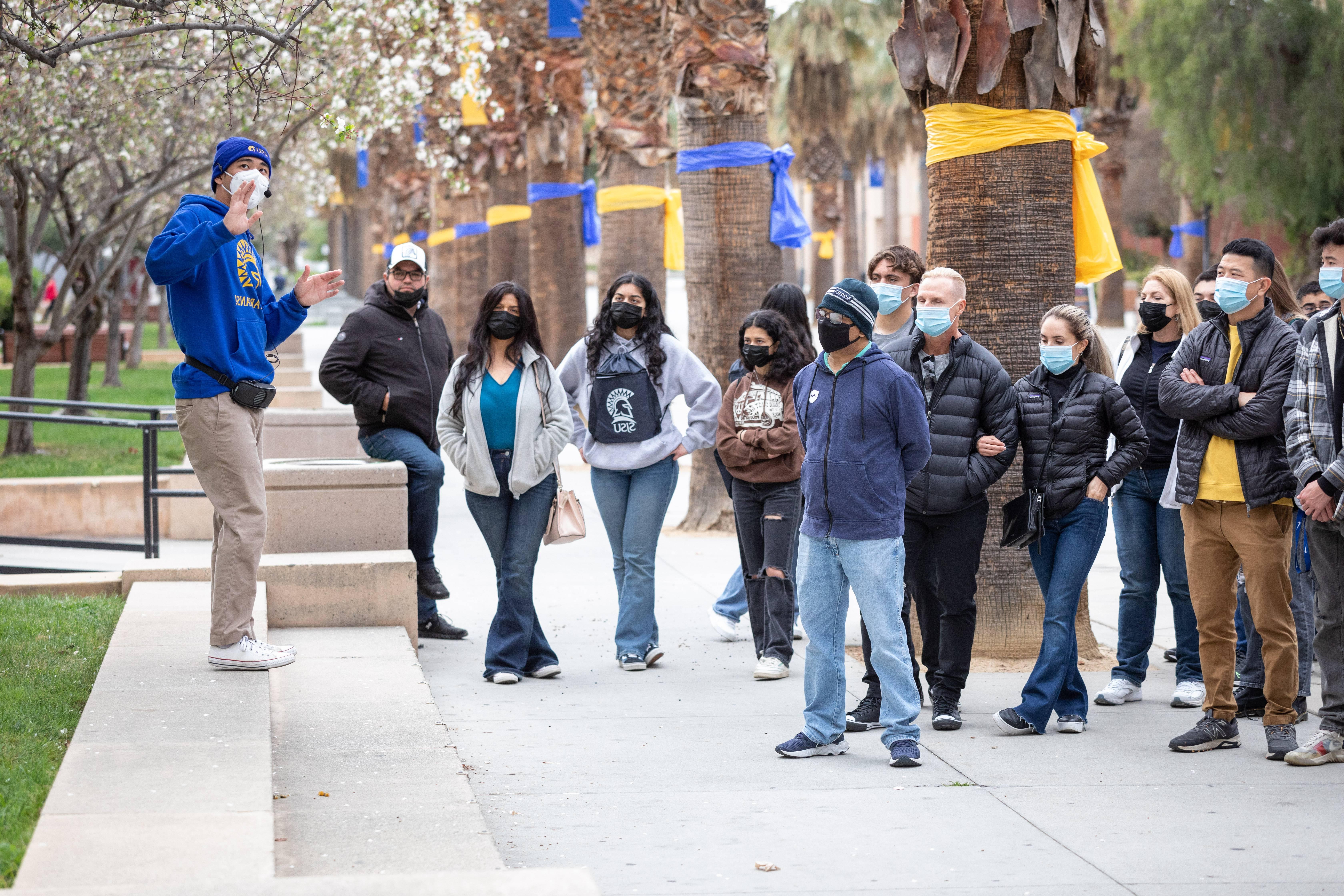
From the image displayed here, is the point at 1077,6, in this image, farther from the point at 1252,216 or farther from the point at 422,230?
the point at 422,230

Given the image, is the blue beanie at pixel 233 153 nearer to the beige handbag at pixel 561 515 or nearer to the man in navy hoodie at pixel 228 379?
the man in navy hoodie at pixel 228 379

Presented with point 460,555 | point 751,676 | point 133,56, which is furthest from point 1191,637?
point 133,56

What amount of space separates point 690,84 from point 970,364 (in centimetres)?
617

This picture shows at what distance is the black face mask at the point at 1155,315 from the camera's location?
698 centimetres

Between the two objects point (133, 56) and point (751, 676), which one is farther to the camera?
point (133, 56)

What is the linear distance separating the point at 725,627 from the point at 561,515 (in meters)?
1.56

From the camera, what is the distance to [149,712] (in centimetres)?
530

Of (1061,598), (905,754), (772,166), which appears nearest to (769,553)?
(1061,598)

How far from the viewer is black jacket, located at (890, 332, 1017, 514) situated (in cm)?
633

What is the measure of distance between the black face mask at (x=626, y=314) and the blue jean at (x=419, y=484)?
4.49 ft

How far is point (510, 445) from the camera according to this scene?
24.2ft

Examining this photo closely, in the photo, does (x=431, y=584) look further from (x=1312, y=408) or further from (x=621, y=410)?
(x=1312, y=408)

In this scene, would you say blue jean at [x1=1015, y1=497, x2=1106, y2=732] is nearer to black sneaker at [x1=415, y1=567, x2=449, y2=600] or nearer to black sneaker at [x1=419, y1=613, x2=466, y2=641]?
black sneaker at [x1=419, y1=613, x2=466, y2=641]

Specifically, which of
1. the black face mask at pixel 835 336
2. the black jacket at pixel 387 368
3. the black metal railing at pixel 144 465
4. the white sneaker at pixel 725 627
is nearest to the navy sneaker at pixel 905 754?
the black face mask at pixel 835 336
